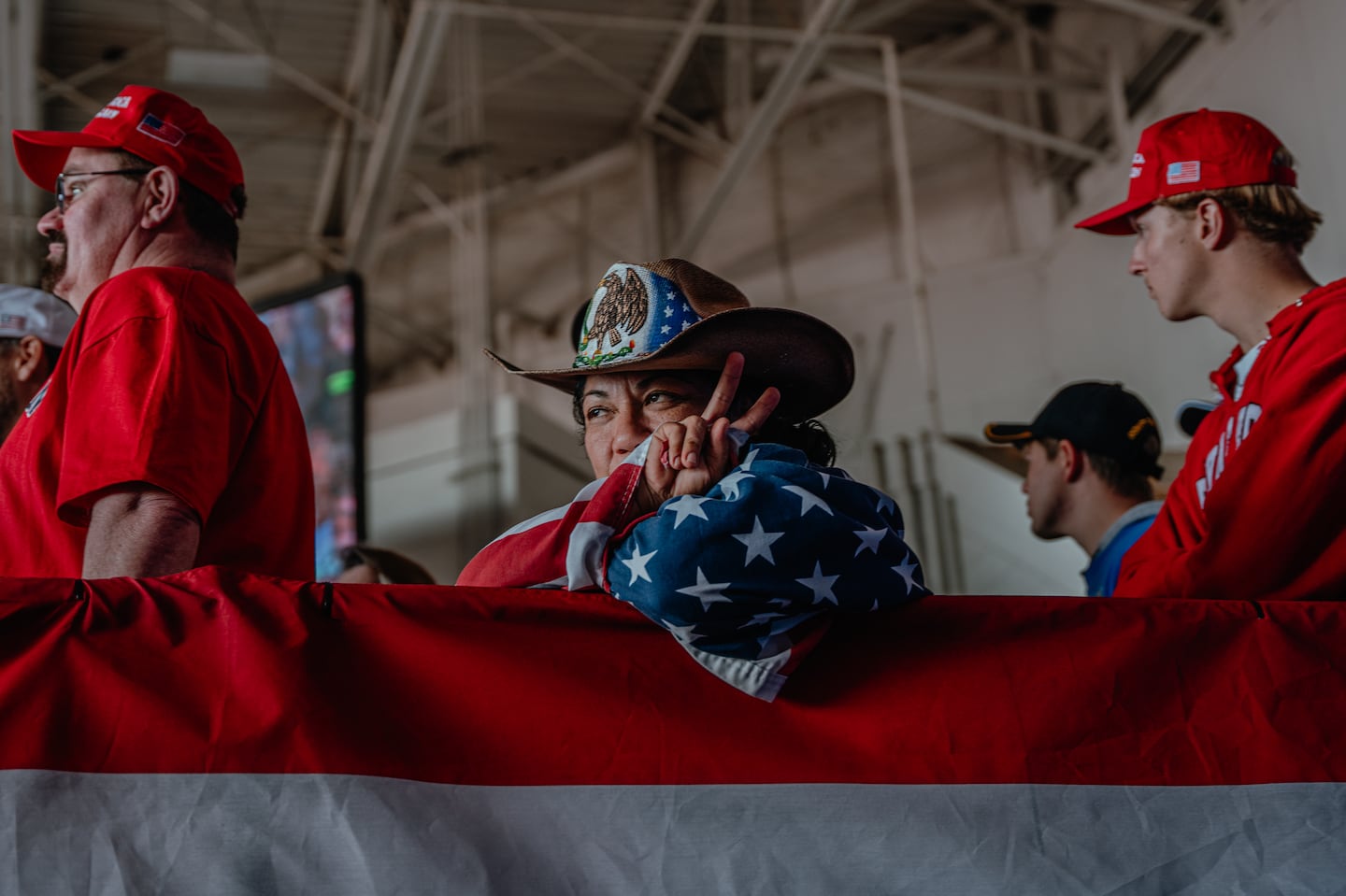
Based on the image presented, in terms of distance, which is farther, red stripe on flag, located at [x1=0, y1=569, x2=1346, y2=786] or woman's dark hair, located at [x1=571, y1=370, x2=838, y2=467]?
woman's dark hair, located at [x1=571, y1=370, x2=838, y2=467]

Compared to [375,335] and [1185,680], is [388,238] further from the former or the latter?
[1185,680]

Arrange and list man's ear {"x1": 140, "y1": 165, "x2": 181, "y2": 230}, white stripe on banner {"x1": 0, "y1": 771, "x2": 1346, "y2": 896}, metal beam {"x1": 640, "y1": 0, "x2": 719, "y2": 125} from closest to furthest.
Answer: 1. white stripe on banner {"x1": 0, "y1": 771, "x2": 1346, "y2": 896}
2. man's ear {"x1": 140, "y1": 165, "x2": 181, "y2": 230}
3. metal beam {"x1": 640, "y1": 0, "x2": 719, "y2": 125}

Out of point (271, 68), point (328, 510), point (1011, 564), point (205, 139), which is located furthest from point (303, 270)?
point (205, 139)

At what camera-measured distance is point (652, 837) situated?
1460 millimetres

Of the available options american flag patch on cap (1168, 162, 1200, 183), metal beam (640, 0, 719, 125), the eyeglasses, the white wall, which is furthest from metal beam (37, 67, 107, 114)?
american flag patch on cap (1168, 162, 1200, 183)

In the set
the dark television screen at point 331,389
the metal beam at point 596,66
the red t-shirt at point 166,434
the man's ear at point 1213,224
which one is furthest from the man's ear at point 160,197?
the metal beam at point 596,66

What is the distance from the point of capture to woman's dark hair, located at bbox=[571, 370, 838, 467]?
1.89 meters

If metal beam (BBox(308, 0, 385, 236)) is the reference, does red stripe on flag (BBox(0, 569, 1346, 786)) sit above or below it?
below

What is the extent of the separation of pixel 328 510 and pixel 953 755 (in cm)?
518

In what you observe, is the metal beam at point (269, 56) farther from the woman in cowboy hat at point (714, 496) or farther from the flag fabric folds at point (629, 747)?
the flag fabric folds at point (629, 747)

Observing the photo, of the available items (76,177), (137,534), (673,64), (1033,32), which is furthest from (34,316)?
(1033,32)

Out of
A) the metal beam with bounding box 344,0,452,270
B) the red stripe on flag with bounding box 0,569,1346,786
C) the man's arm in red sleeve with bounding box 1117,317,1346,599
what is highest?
the metal beam with bounding box 344,0,452,270

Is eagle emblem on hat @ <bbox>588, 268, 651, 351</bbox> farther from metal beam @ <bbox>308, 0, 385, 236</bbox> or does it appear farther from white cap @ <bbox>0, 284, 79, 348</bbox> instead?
metal beam @ <bbox>308, 0, 385, 236</bbox>

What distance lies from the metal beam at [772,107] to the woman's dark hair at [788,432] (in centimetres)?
635
